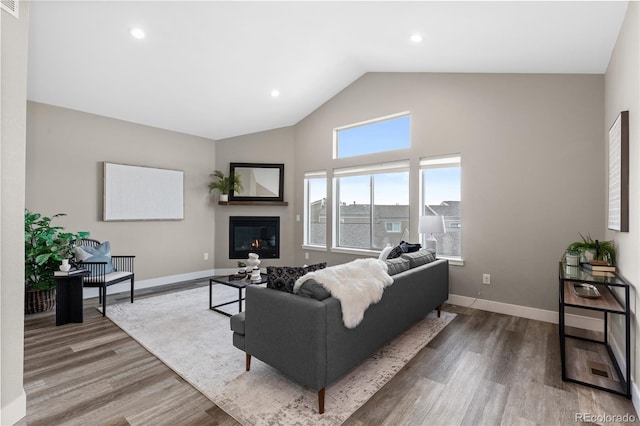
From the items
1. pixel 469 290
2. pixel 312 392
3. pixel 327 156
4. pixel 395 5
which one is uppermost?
pixel 395 5

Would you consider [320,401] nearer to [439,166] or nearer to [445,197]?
[445,197]

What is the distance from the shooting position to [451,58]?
3553 mm

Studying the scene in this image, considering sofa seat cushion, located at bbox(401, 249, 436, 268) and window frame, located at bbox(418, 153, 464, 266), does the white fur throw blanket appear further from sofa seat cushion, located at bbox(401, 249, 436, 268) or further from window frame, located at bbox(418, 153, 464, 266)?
window frame, located at bbox(418, 153, 464, 266)

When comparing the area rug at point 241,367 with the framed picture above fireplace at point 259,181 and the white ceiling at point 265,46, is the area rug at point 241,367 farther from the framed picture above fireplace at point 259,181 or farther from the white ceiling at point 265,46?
the white ceiling at point 265,46

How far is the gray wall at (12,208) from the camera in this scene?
5.59 ft

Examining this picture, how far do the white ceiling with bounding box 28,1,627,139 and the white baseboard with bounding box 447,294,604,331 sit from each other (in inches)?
102

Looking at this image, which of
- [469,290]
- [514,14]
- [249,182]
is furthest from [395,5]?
[249,182]

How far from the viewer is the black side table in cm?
330

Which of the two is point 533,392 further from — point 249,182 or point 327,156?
point 249,182

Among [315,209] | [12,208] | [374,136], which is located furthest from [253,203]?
[12,208]

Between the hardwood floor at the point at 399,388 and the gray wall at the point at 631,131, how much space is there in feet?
1.93

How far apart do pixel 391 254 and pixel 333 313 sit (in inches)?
71.4

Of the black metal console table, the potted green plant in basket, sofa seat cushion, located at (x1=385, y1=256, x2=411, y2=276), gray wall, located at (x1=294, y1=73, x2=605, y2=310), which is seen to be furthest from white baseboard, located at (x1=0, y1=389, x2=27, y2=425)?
the potted green plant in basket

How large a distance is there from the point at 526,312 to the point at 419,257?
4.97ft
